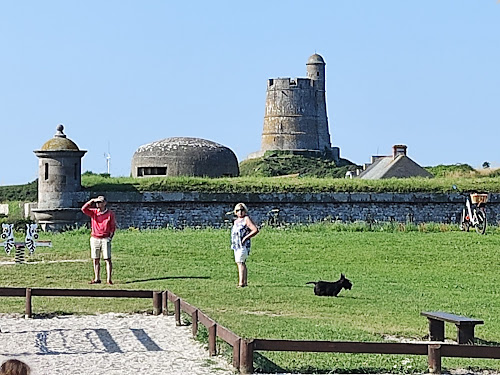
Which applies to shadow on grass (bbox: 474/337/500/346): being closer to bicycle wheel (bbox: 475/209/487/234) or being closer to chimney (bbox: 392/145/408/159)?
bicycle wheel (bbox: 475/209/487/234)

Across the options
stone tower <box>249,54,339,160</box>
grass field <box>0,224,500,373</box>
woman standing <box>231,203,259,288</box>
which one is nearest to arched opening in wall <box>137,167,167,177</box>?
grass field <box>0,224,500,373</box>

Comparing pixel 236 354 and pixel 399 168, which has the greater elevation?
pixel 399 168

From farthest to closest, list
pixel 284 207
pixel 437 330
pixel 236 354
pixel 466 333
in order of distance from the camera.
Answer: pixel 284 207 < pixel 437 330 < pixel 466 333 < pixel 236 354

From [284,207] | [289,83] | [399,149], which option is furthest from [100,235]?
[289,83]

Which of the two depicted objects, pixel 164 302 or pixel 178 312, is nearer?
pixel 178 312

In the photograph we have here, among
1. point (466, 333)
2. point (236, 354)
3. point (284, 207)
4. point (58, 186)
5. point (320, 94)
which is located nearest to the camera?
point (236, 354)

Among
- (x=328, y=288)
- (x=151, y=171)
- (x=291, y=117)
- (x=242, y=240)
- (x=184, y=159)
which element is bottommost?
(x=328, y=288)

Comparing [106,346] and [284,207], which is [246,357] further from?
[284,207]

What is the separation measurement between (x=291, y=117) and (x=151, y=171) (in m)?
50.4

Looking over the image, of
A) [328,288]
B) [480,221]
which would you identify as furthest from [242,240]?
[480,221]

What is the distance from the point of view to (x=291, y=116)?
8538 cm

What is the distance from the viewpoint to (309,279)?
17.9m

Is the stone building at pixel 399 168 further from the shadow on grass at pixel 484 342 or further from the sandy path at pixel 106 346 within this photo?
the shadow on grass at pixel 484 342

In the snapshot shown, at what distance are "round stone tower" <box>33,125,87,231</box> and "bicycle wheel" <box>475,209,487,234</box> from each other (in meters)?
11.6
